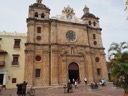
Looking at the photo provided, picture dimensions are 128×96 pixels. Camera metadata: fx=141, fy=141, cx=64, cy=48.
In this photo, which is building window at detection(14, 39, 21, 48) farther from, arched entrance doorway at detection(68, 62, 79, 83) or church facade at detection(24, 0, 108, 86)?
arched entrance doorway at detection(68, 62, 79, 83)

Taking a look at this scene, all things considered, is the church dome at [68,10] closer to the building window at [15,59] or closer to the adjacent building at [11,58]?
the adjacent building at [11,58]

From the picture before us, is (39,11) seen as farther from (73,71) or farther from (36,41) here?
(73,71)

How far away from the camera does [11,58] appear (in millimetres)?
25641

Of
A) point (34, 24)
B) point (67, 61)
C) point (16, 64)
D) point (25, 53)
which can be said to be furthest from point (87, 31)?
point (16, 64)

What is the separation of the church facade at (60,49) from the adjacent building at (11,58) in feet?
4.06

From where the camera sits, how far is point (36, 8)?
30.0 m

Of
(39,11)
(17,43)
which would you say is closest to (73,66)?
(17,43)

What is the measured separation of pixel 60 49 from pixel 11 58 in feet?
30.9

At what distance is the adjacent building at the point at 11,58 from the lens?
80.7 feet

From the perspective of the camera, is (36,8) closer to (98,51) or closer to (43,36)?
(43,36)

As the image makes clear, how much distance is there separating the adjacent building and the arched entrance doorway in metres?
9.42

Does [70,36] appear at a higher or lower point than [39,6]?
lower

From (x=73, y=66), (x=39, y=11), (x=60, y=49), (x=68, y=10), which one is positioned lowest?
(x=73, y=66)

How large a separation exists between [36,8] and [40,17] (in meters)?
2.15
